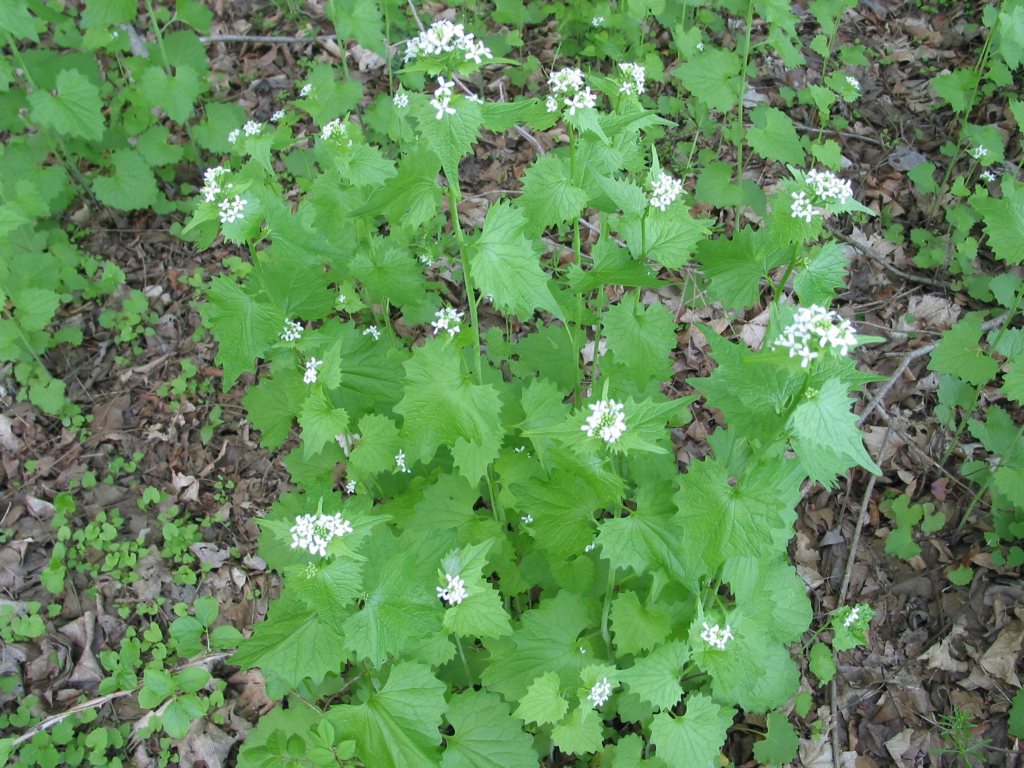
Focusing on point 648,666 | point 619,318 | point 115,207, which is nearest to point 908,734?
point 648,666

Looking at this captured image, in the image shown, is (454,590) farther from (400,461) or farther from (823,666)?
(823,666)

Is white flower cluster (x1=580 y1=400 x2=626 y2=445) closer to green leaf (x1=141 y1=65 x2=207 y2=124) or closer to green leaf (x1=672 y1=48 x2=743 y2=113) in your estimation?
green leaf (x1=672 y1=48 x2=743 y2=113)

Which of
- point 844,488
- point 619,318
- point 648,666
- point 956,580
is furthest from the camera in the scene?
point 844,488

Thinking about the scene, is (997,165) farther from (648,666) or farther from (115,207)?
(115,207)

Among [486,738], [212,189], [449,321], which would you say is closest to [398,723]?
[486,738]

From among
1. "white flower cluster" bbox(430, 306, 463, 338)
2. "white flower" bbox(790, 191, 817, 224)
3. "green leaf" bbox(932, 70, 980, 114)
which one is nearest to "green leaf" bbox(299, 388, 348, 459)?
"white flower cluster" bbox(430, 306, 463, 338)

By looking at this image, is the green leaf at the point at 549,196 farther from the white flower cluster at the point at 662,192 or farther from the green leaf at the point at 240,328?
the green leaf at the point at 240,328
